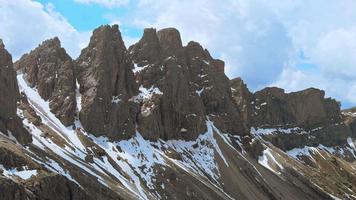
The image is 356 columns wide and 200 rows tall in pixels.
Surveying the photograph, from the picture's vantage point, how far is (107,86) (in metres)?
161

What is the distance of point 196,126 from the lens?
7357 inches

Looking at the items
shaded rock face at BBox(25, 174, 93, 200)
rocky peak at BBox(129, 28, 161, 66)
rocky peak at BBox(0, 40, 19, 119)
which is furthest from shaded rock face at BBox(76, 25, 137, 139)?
shaded rock face at BBox(25, 174, 93, 200)

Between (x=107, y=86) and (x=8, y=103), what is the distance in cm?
4926

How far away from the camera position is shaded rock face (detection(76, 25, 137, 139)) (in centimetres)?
15362

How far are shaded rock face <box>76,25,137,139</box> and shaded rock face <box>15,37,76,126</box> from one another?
399 centimetres

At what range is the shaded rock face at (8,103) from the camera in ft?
362

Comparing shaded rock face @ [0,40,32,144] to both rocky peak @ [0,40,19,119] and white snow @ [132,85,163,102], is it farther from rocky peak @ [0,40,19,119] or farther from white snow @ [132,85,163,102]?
white snow @ [132,85,163,102]

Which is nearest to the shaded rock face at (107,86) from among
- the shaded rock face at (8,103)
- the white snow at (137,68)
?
the white snow at (137,68)

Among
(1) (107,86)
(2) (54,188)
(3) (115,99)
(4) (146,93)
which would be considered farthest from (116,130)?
(2) (54,188)

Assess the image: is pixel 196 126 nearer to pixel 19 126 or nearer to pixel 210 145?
pixel 210 145

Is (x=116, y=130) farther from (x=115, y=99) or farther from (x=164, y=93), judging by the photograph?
(x=164, y=93)

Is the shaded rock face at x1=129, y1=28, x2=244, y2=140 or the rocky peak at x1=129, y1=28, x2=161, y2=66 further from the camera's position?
the rocky peak at x1=129, y1=28, x2=161, y2=66

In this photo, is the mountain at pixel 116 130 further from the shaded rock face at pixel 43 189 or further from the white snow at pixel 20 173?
the white snow at pixel 20 173

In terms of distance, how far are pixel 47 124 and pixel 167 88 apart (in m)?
54.2
